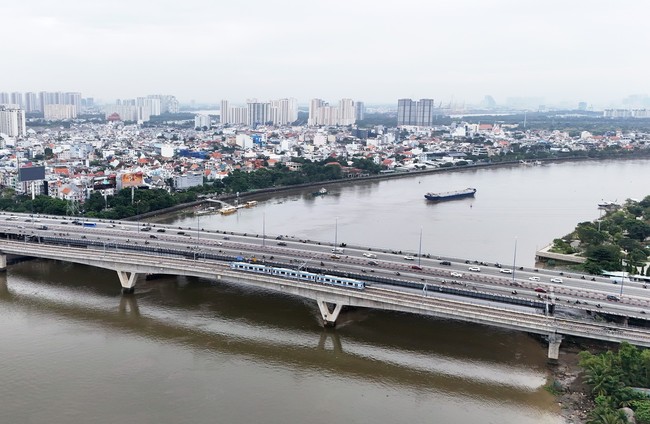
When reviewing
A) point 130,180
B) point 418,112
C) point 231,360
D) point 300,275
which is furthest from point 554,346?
point 418,112

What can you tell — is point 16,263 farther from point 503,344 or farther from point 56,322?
point 503,344

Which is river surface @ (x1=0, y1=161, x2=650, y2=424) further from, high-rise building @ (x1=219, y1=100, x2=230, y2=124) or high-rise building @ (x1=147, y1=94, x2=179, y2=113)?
high-rise building @ (x1=147, y1=94, x2=179, y2=113)

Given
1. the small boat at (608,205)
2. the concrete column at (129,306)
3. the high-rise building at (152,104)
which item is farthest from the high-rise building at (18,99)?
the concrete column at (129,306)

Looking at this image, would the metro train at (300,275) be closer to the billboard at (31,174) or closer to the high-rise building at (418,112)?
the billboard at (31,174)

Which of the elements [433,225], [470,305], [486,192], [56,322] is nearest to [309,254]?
[470,305]

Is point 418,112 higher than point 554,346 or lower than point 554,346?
higher

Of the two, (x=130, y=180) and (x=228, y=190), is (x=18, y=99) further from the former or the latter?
(x=228, y=190)

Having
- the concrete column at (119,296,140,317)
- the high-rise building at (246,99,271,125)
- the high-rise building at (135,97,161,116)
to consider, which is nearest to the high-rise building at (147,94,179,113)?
the high-rise building at (135,97,161,116)
